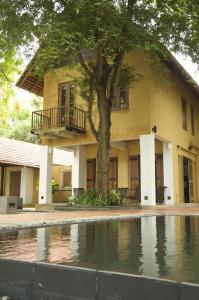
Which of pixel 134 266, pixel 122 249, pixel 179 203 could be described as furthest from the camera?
pixel 179 203

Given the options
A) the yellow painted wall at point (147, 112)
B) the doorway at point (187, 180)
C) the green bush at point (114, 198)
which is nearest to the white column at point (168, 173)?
the yellow painted wall at point (147, 112)

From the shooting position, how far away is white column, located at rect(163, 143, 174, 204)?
51.6 feet

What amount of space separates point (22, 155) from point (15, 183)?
2098 millimetres

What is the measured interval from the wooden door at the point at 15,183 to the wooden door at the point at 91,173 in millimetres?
6279

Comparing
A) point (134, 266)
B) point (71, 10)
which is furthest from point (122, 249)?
point (71, 10)

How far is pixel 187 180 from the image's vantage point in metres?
18.5

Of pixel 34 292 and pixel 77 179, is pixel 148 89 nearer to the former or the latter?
pixel 77 179

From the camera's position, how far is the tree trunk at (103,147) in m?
13.1

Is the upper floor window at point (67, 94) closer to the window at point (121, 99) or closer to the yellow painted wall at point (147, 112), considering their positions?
the yellow painted wall at point (147, 112)

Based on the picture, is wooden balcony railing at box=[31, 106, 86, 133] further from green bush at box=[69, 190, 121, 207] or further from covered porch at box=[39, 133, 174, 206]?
green bush at box=[69, 190, 121, 207]

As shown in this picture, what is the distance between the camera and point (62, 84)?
17750 mm

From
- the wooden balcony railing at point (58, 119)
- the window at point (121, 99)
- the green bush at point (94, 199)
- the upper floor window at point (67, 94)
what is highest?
the upper floor window at point (67, 94)

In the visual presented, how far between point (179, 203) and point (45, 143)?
6.83 m

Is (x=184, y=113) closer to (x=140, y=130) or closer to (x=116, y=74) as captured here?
(x=140, y=130)
